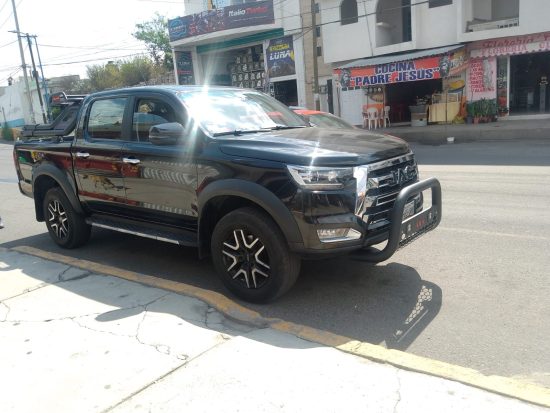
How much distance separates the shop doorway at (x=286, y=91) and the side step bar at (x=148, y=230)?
24494 mm

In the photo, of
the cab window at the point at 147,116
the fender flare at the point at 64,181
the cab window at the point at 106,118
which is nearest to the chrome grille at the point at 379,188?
the cab window at the point at 147,116

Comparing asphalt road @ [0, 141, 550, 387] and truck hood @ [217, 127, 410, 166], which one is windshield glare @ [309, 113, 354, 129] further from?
truck hood @ [217, 127, 410, 166]

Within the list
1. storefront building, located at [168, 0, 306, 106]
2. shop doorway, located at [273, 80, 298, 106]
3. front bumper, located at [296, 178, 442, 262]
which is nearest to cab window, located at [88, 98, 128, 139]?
front bumper, located at [296, 178, 442, 262]

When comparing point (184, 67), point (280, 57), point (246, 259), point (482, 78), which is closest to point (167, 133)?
point (246, 259)

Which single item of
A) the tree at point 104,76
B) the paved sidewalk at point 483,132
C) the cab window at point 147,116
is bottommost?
the paved sidewalk at point 483,132

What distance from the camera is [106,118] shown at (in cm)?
559

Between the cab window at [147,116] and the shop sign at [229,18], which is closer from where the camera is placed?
the cab window at [147,116]

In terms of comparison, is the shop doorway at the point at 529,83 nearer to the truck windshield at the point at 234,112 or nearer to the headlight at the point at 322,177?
the truck windshield at the point at 234,112

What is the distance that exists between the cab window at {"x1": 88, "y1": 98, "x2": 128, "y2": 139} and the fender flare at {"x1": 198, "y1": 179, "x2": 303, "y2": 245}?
1744 millimetres

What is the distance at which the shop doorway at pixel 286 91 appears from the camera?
29.4m

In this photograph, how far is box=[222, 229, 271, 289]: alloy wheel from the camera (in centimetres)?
418

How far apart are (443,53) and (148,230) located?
705 inches

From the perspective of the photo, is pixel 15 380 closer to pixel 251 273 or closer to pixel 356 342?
pixel 251 273

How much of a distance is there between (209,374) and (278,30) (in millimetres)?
26930
